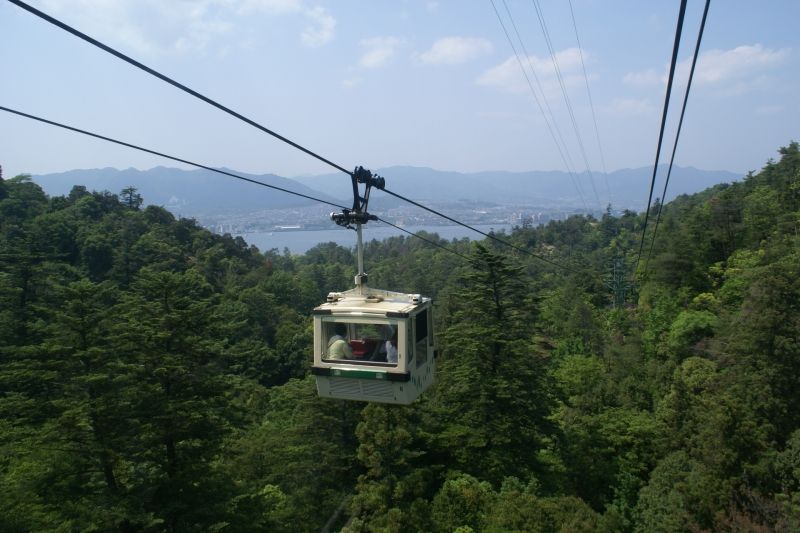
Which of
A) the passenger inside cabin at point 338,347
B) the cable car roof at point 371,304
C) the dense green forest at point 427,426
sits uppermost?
the cable car roof at point 371,304

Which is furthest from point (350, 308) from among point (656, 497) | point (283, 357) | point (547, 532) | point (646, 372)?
point (283, 357)

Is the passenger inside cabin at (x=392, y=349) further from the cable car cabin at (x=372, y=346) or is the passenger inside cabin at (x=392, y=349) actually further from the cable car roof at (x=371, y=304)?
the cable car roof at (x=371, y=304)

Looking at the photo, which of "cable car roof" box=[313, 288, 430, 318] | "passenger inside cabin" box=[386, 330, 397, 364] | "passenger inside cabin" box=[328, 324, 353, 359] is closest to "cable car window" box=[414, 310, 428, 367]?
"cable car roof" box=[313, 288, 430, 318]

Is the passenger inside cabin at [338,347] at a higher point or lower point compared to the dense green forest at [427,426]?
higher

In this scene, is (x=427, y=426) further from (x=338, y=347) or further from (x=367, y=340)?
(x=338, y=347)

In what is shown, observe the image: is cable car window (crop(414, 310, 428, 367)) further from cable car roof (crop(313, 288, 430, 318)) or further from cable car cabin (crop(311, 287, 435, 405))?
cable car roof (crop(313, 288, 430, 318))

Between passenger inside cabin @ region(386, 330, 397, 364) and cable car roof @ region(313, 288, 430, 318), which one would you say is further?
passenger inside cabin @ region(386, 330, 397, 364)

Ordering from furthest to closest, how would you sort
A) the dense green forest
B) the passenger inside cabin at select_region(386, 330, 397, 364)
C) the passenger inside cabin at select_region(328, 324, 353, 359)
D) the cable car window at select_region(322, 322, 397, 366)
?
the dense green forest → the passenger inside cabin at select_region(328, 324, 353, 359) → the cable car window at select_region(322, 322, 397, 366) → the passenger inside cabin at select_region(386, 330, 397, 364)

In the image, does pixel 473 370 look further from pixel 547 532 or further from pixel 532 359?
pixel 547 532

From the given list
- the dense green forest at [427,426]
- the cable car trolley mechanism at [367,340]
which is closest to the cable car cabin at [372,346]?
the cable car trolley mechanism at [367,340]

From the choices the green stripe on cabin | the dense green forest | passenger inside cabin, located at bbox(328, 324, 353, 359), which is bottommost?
the dense green forest
